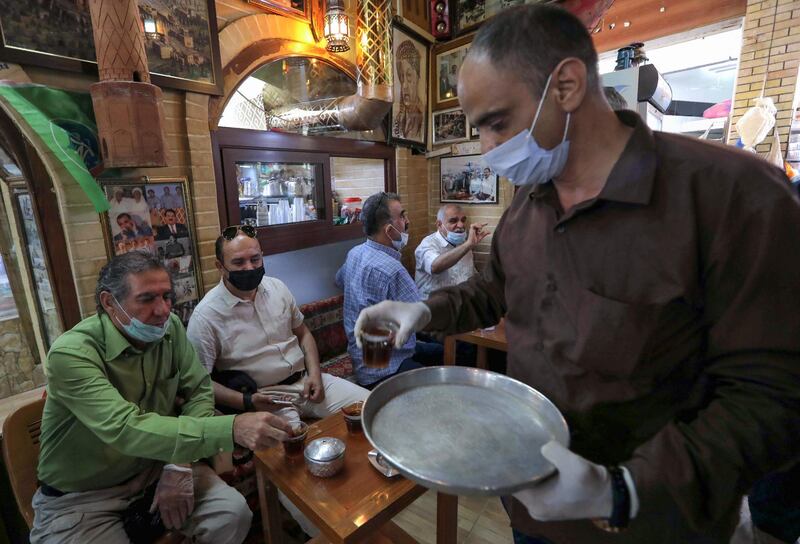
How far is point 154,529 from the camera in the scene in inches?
63.1

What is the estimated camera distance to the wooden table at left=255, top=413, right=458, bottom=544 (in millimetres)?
1300

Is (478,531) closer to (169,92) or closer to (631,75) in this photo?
(169,92)

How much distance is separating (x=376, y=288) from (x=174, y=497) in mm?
1602

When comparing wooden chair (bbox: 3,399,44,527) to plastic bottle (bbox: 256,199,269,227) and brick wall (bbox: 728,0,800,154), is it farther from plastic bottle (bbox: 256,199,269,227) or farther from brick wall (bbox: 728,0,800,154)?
brick wall (bbox: 728,0,800,154)

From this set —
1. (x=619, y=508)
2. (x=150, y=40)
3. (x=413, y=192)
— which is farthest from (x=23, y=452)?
(x=413, y=192)

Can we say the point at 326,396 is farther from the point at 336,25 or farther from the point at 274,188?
the point at 336,25

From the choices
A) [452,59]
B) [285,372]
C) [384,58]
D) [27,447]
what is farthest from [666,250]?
[452,59]

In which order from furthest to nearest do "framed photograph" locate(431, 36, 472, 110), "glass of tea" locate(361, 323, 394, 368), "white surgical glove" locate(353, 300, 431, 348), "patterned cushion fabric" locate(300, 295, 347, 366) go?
"framed photograph" locate(431, 36, 472, 110) → "patterned cushion fabric" locate(300, 295, 347, 366) → "glass of tea" locate(361, 323, 394, 368) → "white surgical glove" locate(353, 300, 431, 348)

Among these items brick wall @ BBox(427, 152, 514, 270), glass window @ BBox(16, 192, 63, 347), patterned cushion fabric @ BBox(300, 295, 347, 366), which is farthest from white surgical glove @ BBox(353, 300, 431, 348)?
brick wall @ BBox(427, 152, 514, 270)

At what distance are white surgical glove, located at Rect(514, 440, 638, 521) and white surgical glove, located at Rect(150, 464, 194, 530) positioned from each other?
5.19ft

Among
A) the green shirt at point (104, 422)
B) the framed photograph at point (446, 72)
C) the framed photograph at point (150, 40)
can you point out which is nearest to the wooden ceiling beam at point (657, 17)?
the framed photograph at point (446, 72)

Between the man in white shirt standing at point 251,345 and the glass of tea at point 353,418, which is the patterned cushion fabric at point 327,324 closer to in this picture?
the man in white shirt standing at point 251,345

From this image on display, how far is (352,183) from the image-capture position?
4203 mm

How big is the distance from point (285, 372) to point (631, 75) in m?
3.53
